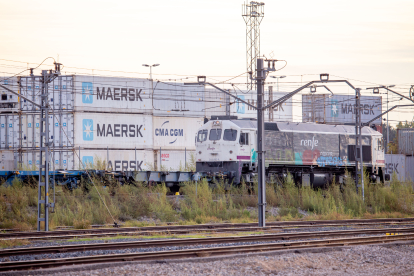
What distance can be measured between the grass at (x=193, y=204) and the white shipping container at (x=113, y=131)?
35.0ft

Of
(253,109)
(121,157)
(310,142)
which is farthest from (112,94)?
(310,142)

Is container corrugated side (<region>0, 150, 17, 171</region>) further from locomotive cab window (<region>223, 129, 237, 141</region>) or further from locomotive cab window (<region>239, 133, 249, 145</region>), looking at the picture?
locomotive cab window (<region>239, 133, 249, 145</region>)

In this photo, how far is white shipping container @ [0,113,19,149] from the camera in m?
32.0

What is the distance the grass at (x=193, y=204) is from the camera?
17.7 metres

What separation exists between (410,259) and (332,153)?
17.0m

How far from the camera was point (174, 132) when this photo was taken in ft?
117

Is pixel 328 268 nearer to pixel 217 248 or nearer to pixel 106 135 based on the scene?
pixel 217 248

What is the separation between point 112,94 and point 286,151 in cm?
1472

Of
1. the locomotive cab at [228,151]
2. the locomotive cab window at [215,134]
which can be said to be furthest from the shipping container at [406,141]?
the locomotive cab window at [215,134]

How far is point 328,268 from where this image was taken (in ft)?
31.2

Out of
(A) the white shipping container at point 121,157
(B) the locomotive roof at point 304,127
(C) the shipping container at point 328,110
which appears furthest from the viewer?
(C) the shipping container at point 328,110

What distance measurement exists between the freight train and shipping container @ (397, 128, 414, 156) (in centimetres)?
2089

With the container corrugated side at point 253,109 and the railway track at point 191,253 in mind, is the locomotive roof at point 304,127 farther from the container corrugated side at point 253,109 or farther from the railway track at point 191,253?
the railway track at point 191,253

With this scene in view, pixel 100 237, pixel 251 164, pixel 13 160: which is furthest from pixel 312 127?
pixel 13 160
